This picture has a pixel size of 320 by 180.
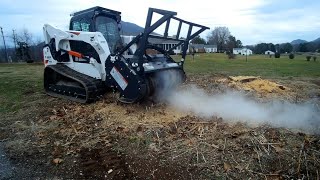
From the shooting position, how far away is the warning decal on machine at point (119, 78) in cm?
739

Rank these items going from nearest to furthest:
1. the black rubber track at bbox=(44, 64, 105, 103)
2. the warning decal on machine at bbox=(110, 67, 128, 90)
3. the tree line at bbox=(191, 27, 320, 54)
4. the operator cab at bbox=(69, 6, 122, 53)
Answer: the warning decal on machine at bbox=(110, 67, 128, 90)
the black rubber track at bbox=(44, 64, 105, 103)
the operator cab at bbox=(69, 6, 122, 53)
the tree line at bbox=(191, 27, 320, 54)

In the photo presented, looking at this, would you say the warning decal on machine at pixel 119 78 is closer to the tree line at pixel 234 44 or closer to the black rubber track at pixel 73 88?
the black rubber track at pixel 73 88

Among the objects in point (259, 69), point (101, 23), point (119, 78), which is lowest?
point (259, 69)

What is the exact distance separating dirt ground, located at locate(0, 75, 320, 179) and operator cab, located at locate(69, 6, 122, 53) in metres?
2.37

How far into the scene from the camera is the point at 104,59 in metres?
7.86

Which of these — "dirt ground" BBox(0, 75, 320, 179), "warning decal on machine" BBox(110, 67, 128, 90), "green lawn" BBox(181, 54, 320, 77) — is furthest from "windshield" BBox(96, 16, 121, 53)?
"green lawn" BBox(181, 54, 320, 77)

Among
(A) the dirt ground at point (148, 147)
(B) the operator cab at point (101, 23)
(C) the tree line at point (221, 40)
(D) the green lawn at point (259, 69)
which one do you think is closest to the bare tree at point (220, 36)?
(C) the tree line at point (221, 40)

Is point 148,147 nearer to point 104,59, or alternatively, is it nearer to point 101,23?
point 104,59

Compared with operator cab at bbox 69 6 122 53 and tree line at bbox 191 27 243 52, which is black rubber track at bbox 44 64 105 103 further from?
tree line at bbox 191 27 243 52

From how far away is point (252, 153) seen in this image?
16.2 ft

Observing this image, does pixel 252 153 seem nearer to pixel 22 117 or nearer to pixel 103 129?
pixel 103 129

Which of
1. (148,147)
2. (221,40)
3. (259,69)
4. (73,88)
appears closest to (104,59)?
(73,88)

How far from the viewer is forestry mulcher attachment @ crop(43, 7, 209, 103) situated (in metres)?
7.24

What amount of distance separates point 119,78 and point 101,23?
227cm
